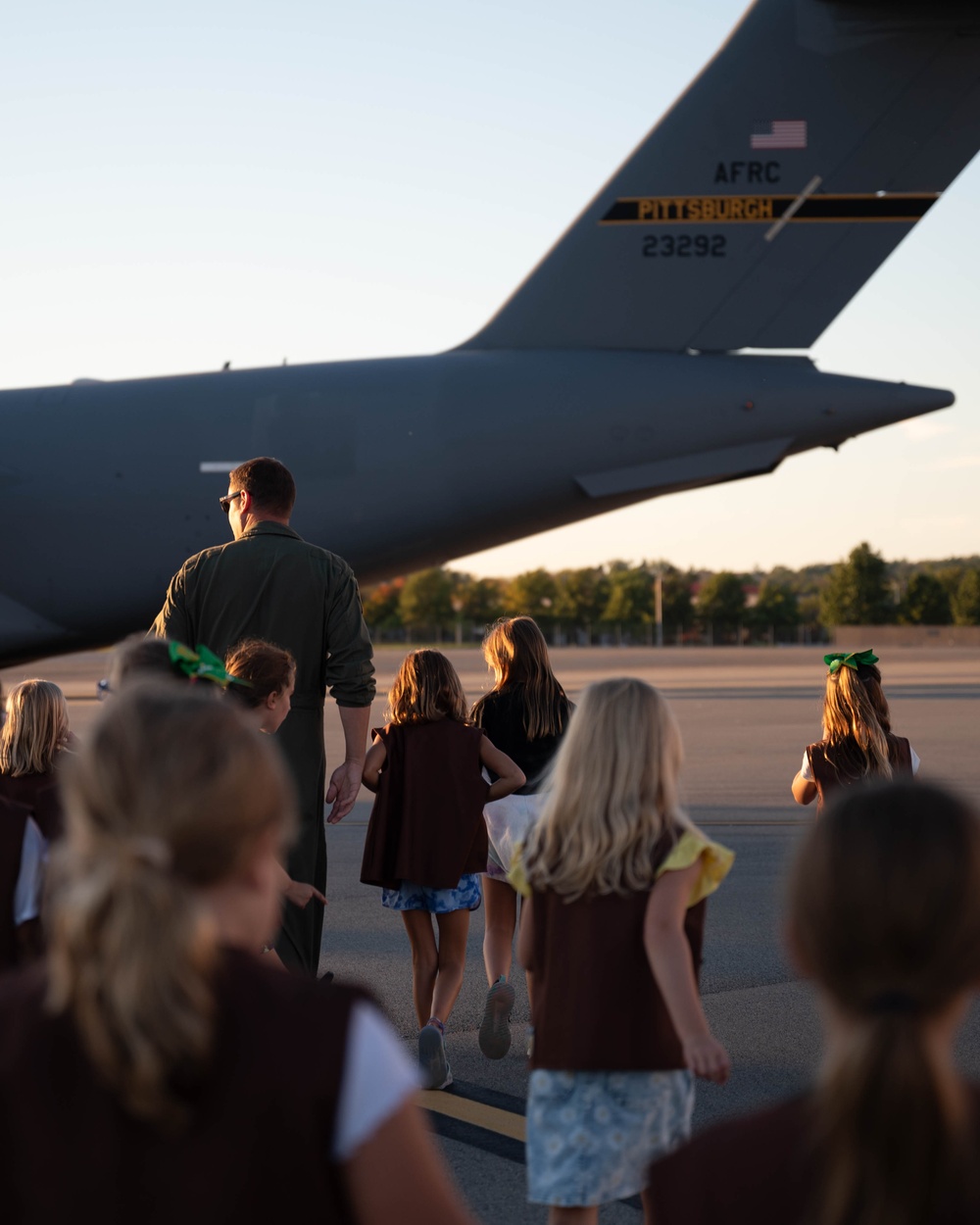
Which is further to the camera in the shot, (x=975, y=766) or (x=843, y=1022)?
(x=975, y=766)

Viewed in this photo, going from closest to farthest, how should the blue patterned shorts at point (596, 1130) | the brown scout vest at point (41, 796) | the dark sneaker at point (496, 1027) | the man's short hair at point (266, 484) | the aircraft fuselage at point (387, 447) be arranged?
the blue patterned shorts at point (596, 1130) < the brown scout vest at point (41, 796) < the dark sneaker at point (496, 1027) < the man's short hair at point (266, 484) < the aircraft fuselage at point (387, 447)

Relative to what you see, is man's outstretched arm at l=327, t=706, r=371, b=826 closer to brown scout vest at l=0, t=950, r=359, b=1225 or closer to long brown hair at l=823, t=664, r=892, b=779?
long brown hair at l=823, t=664, r=892, b=779

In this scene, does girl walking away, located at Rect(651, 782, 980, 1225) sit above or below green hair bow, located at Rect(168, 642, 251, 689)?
below

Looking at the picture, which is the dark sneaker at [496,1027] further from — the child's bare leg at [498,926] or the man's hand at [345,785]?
the man's hand at [345,785]

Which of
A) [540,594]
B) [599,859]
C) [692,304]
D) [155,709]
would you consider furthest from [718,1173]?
[540,594]

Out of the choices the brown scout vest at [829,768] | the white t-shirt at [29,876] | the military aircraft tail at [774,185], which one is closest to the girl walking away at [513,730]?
the brown scout vest at [829,768]

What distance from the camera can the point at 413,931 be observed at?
5117mm

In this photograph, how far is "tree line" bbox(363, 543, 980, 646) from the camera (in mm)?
129750

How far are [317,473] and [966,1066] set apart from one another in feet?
24.3

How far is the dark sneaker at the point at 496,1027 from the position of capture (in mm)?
4969

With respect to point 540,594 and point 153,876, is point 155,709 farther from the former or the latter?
point 540,594

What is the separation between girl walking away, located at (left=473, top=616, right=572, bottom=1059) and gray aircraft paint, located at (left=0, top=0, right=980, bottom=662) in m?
5.55

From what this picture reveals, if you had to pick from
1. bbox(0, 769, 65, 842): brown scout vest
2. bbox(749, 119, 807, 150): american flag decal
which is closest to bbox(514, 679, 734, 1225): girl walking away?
bbox(0, 769, 65, 842): brown scout vest

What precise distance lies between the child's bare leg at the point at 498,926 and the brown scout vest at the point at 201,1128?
393 cm
